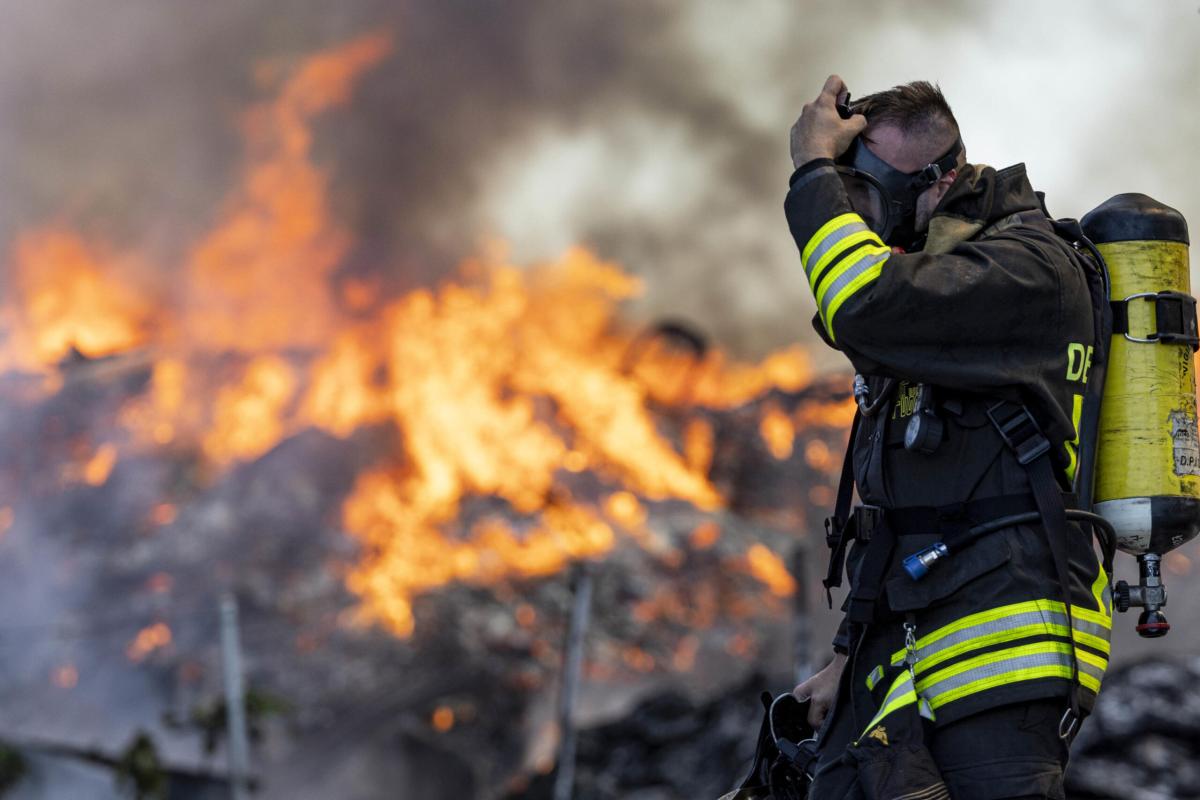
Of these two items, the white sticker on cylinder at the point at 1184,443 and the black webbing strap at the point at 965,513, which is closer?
the black webbing strap at the point at 965,513

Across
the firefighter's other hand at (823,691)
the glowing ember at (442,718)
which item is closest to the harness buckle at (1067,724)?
the firefighter's other hand at (823,691)

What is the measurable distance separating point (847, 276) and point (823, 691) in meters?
0.95

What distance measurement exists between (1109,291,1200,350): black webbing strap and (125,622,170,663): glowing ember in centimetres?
1971

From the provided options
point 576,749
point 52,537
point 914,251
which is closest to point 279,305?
point 52,537

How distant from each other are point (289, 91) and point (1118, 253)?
26.9 meters

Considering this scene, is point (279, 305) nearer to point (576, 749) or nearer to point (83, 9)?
point (83, 9)

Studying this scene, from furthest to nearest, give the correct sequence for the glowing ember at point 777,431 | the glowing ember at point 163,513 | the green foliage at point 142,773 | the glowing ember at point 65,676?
the glowing ember at point 777,431
the glowing ember at point 163,513
the glowing ember at point 65,676
the green foliage at point 142,773

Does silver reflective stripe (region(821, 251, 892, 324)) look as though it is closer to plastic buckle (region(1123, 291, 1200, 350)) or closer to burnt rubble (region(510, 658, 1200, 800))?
plastic buckle (region(1123, 291, 1200, 350))

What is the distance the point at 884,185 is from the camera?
2.75m

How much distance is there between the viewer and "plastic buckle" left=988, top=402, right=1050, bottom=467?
8.23 ft

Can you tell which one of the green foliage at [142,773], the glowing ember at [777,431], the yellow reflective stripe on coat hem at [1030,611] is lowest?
the yellow reflective stripe on coat hem at [1030,611]

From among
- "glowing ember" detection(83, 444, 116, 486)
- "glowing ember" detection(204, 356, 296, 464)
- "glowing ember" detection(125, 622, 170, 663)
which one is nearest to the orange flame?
"glowing ember" detection(83, 444, 116, 486)

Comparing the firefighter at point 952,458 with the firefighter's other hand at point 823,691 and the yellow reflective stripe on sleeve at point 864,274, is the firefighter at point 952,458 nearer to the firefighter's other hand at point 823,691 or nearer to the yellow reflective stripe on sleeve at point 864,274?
the yellow reflective stripe on sleeve at point 864,274

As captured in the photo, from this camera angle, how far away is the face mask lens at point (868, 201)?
2.75 m
